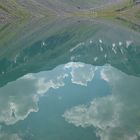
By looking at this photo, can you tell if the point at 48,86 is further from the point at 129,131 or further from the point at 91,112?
the point at 129,131

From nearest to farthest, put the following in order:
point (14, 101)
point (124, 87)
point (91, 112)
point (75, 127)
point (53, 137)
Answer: point (53, 137)
point (75, 127)
point (91, 112)
point (14, 101)
point (124, 87)

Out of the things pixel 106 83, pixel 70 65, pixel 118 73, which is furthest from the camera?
pixel 70 65

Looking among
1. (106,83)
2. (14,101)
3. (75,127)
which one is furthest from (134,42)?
(75,127)

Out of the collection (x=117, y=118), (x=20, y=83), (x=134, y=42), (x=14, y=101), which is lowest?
(x=134, y=42)

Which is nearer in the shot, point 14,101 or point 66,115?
point 66,115

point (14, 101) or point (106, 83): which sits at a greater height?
point (14, 101)

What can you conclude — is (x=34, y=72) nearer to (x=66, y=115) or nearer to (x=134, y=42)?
(x=66, y=115)

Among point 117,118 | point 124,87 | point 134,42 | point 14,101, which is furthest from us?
point 134,42

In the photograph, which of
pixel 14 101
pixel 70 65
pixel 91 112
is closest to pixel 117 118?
pixel 91 112

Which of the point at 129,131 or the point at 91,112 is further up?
the point at 129,131
